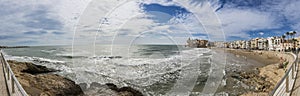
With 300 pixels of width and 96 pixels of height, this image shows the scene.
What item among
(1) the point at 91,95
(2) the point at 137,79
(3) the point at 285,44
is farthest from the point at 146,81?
(3) the point at 285,44

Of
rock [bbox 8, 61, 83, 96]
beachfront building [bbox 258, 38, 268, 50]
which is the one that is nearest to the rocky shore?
rock [bbox 8, 61, 83, 96]

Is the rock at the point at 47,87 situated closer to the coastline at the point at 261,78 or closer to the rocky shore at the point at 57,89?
the rocky shore at the point at 57,89

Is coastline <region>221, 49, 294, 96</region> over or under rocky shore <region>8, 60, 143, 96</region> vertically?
under

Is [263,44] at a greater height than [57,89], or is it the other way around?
[263,44]

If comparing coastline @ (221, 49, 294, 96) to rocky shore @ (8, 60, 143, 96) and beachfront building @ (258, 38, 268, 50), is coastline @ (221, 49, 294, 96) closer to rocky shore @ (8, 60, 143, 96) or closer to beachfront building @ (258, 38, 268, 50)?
rocky shore @ (8, 60, 143, 96)

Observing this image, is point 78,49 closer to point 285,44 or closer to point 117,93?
point 117,93

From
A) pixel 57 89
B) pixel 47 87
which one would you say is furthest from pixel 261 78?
pixel 47 87

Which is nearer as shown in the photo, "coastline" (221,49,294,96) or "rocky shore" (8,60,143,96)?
"rocky shore" (8,60,143,96)

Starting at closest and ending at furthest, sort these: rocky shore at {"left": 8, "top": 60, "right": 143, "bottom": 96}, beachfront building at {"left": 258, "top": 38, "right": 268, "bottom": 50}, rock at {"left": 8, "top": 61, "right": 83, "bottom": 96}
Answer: rock at {"left": 8, "top": 61, "right": 83, "bottom": 96}
rocky shore at {"left": 8, "top": 60, "right": 143, "bottom": 96}
beachfront building at {"left": 258, "top": 38, "right": 268, "bottom": 50}

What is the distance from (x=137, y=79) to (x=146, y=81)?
819 millimetres

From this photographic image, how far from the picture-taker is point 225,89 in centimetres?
1058

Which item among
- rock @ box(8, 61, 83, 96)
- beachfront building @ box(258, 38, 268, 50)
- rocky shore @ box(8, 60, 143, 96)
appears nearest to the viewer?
rock @ box(8, 61, 83, 96)

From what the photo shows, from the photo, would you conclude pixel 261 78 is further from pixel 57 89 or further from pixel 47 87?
pixel 47 87

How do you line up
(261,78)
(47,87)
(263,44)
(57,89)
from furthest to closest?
(263,44), (261,78), (57,89), (47,87)
